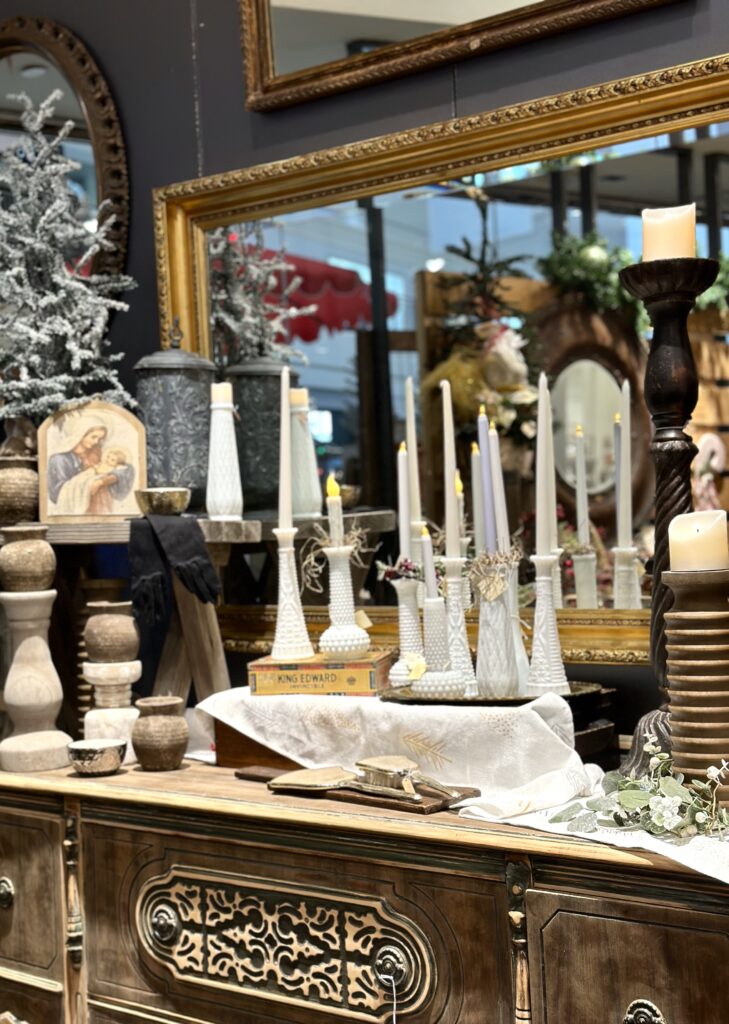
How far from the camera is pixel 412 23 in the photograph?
87.7 inches

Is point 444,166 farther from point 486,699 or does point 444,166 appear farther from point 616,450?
point 486,699

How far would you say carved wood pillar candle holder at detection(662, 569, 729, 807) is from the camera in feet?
5.05

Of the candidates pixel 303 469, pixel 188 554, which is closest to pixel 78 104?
pixel 303 469

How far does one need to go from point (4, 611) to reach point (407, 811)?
89 cm

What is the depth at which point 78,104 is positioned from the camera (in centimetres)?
267

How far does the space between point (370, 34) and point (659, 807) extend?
1.47 meters

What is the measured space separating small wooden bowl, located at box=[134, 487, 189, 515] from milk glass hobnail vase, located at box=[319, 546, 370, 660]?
30 centimetres

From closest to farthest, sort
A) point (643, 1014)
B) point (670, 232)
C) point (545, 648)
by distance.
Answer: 1. point (643, 1014)
2. point (670, 232)
3. point (545, 648)

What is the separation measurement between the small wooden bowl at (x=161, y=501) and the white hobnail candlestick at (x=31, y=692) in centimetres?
22

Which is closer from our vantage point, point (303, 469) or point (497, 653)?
point (497, 653)

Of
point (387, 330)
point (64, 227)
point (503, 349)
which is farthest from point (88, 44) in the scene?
point (503, 349)

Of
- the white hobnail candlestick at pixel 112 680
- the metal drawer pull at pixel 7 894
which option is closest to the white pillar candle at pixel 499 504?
the white hobnail candlestick at pixel 112 680

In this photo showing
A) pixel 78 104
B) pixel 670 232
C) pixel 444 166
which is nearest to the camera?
pixel 670 232

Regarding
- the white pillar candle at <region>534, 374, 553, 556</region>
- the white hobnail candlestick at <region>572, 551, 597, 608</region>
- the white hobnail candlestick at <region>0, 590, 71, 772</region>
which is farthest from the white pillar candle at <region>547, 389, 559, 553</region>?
the white hobnail candlestick at <region>0, 590, 71, 772</region>
